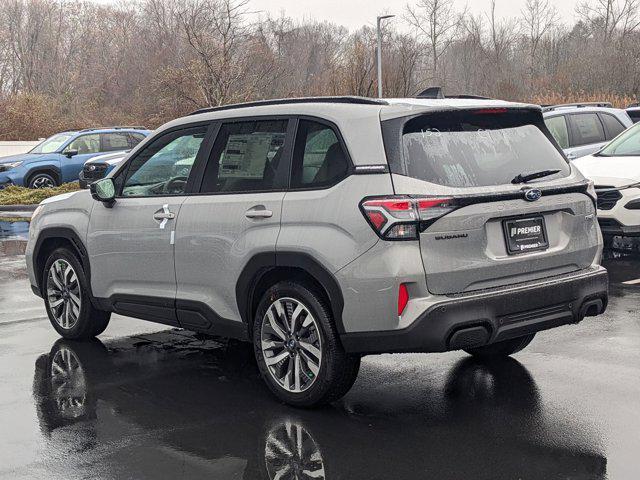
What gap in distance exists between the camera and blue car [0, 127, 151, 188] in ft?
80.9

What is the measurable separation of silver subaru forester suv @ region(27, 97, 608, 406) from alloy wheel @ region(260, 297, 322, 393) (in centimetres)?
1

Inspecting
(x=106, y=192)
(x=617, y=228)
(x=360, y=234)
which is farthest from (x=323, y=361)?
(x=617, y=228)

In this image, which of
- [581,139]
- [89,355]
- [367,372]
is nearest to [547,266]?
[367,372]

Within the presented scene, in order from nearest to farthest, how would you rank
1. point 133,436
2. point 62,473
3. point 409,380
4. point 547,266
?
point 62,473
point 133,436
point 547,266
point 409,380

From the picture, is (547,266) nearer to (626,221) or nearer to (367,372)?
(367,372)

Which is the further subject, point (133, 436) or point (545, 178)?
point (545, 178)

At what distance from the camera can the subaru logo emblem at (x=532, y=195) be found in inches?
221

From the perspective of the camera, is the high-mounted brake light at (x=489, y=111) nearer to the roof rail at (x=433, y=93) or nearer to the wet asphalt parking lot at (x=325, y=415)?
the roof rail at (x=433, y=93)

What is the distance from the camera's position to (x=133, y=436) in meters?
5.36

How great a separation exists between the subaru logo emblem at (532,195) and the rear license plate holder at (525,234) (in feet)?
0.36

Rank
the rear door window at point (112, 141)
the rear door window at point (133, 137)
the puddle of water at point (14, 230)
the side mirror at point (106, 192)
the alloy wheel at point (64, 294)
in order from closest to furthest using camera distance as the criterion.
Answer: the side mirror at point (106, 192) < the alloy wheel at point (64, 294) < the puddle of water at point (14, 230) < the rear door window at point (112, 141) < the rear door window at point (133, 137)

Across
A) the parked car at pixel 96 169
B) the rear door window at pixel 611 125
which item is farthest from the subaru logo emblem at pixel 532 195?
the parked car at pixel 96 169

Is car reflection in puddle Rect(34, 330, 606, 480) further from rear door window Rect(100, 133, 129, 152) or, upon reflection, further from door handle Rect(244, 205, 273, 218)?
rear door window Rect(100, 133, 129, 152)

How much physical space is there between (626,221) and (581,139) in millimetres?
4653
